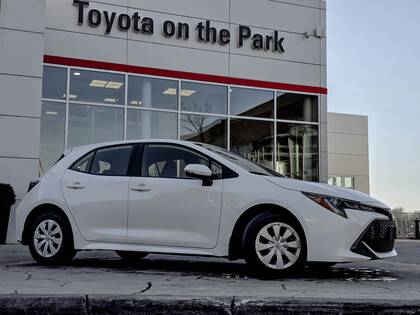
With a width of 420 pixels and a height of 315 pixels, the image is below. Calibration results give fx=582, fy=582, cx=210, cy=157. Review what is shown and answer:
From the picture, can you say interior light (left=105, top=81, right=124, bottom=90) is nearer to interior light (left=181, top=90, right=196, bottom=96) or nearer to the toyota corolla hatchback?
interior light (left=181, top=90, right=196, bottom=96)

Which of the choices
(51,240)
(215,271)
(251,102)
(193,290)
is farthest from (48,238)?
(251,102)

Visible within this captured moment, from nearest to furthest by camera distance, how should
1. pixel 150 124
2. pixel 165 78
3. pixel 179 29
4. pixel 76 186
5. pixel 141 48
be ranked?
1. pixel 76 186
2. pixel 141 48
3. pixel 150 124
4. pixel 165 78
5. pixel 179 29

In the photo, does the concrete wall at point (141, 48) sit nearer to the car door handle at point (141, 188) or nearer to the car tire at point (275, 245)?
the car door handle at point (141, 188)

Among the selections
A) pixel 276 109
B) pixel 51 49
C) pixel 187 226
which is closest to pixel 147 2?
pixel 51 49

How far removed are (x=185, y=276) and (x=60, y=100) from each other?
9673mm

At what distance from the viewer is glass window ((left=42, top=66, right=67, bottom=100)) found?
1469 cm

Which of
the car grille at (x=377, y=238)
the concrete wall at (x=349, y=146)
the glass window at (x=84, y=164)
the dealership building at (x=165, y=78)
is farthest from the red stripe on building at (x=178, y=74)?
the concrete wall at (x=349, y=146)

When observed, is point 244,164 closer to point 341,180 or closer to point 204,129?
point 204,129

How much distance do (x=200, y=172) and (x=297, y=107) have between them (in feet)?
39.0

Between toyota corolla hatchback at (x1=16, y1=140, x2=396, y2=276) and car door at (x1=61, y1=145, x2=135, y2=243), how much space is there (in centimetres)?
1

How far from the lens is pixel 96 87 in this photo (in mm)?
15273

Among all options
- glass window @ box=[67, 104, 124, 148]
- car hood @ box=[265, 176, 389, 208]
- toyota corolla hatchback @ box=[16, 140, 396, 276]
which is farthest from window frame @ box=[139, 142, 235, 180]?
glass window @ box=[67, 104, 124, 148]

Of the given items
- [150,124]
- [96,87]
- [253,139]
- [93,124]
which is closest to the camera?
[93,124]

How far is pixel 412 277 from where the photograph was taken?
22.2 ft
